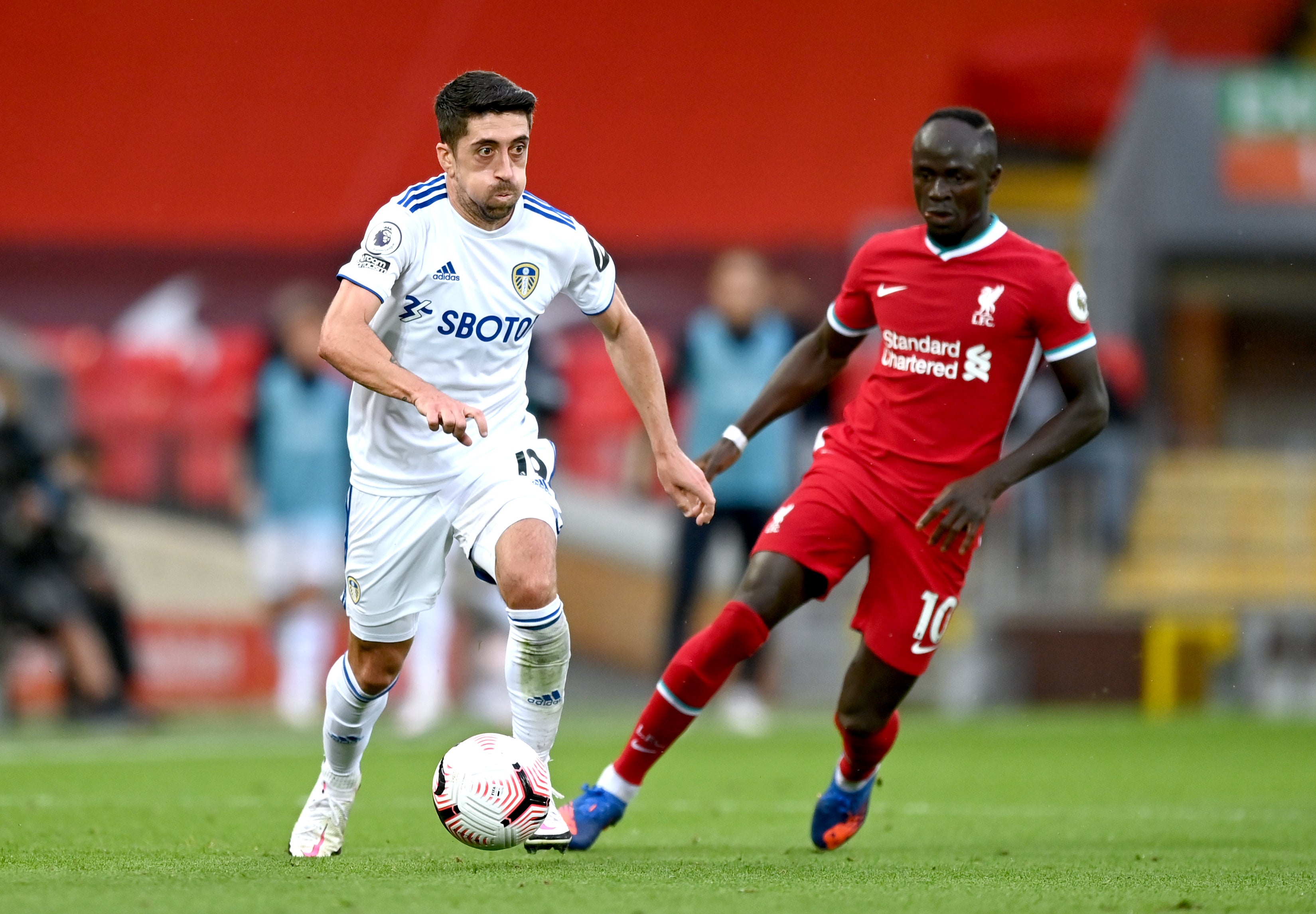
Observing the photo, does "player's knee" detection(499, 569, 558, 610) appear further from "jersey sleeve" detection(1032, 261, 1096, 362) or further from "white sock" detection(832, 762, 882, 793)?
"jersey sleeve" detection(1032, 261, 1096, 362)

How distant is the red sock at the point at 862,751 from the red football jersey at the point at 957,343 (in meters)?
0.71

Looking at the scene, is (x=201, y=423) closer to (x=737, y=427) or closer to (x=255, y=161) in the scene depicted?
(x=255, y=161)

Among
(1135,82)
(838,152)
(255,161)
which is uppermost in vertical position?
(1135,82)

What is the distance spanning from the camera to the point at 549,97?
1859 cm

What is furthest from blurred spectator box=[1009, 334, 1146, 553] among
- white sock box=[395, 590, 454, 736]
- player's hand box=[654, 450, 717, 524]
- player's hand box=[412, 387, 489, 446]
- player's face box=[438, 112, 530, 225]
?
player's hand box=[412, 387, 489, 446]

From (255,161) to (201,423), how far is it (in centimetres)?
477

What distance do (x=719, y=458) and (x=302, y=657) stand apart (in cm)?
629

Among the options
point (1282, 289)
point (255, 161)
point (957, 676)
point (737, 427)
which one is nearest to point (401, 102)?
point (255, 161)

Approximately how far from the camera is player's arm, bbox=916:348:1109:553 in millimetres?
5777

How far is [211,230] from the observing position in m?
17.8

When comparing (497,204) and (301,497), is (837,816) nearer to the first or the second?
(497,204)

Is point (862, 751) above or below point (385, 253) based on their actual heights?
below

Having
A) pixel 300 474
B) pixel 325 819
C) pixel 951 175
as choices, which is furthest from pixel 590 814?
pixel 300 474

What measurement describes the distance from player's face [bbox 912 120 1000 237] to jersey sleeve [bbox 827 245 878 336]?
0.33m
